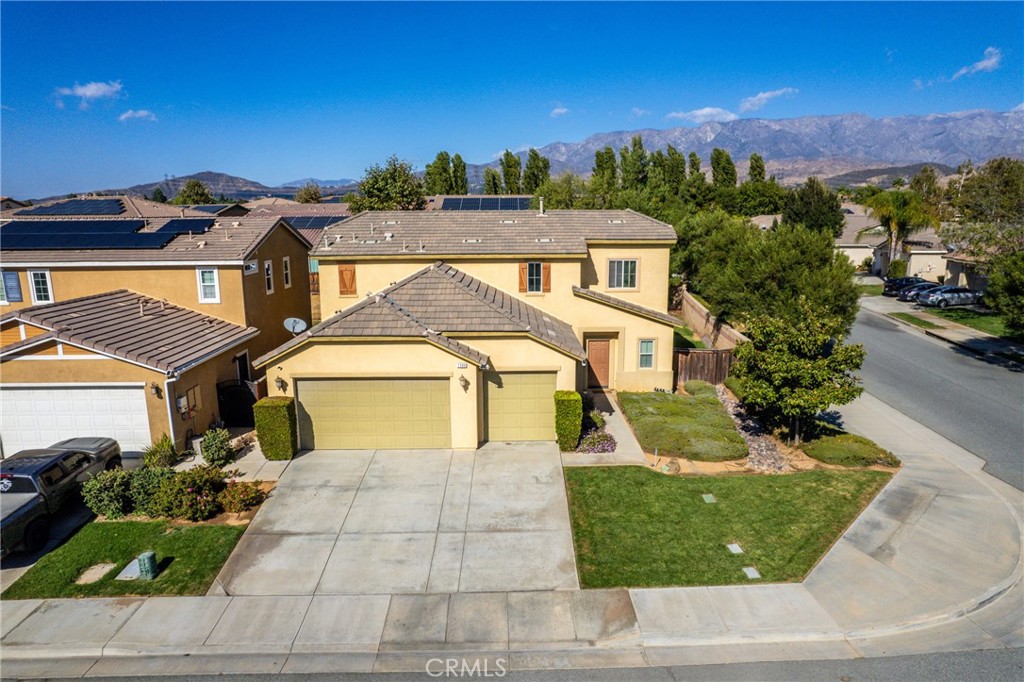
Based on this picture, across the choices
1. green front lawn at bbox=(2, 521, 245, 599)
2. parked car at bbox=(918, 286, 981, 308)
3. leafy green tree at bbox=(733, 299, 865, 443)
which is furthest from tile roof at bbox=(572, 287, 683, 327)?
parked car at bbox=(918, 286, 981, 308)

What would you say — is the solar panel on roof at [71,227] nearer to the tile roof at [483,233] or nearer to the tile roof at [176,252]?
the tile roof at [176,252]

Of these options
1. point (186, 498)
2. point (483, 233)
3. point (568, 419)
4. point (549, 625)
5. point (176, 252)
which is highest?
point (483, 233)

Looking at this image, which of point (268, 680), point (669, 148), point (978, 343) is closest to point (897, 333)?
point (978, 343)

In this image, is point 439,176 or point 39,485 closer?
point 39,485

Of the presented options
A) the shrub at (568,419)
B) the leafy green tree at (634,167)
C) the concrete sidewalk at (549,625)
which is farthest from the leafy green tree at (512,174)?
the concrete sidewalk at (549,625)

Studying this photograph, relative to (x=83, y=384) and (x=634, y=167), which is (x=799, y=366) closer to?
(x=83, y=384)

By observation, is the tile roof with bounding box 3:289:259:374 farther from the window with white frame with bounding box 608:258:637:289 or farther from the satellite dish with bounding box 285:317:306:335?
the window with white frame with bounding box 608:258:637:289

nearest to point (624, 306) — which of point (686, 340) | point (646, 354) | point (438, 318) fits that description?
point (646, 354)
